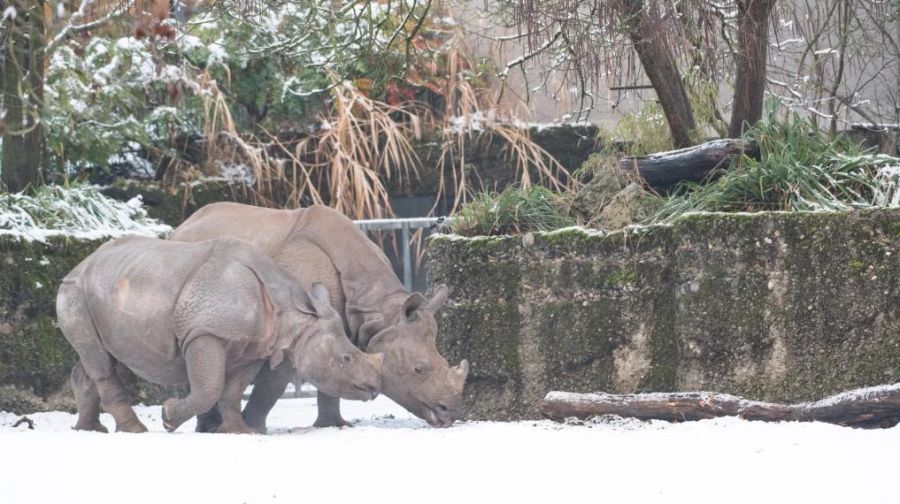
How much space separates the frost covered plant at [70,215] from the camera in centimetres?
908

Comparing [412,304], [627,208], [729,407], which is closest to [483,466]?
[729,407]

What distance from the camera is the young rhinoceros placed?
258 inches

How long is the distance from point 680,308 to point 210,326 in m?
2.43

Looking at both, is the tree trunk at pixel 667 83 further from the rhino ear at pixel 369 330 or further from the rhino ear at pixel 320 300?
the rhino ear at pixel 320 300

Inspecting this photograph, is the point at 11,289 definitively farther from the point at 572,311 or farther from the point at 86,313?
the point at 572,311

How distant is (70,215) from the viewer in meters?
9.47

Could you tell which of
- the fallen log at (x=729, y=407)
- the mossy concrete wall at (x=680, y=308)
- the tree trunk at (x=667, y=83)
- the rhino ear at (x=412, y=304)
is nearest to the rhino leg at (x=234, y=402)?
the rhino ear at (x=412, y=304)

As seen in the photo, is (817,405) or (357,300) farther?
(357,300)

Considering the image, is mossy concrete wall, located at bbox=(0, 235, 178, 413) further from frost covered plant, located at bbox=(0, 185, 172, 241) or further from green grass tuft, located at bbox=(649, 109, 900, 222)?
green grass tuft, located at bbox=(649, 109, 900, 222)

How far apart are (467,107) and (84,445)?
22.2 ft

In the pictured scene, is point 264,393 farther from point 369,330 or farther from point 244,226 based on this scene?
point 244,226

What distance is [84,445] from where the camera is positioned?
5938mm

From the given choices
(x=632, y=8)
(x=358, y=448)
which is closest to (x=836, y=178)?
(x=632, y=8)

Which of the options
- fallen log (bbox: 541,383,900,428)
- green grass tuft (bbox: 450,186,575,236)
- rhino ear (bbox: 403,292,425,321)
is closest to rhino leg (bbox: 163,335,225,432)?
rhino ear (bbox: 403,292,425,321)
